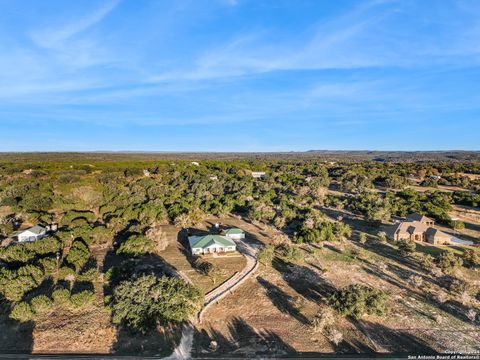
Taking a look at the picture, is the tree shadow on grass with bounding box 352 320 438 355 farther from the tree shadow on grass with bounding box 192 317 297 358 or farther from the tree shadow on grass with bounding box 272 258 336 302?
the tree shadow on grass with bounding box 192 317 297 358

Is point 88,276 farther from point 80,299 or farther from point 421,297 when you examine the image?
point 421,297

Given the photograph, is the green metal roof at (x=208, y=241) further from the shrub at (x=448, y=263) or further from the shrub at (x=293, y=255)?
the shrub at (x=448, y=263)

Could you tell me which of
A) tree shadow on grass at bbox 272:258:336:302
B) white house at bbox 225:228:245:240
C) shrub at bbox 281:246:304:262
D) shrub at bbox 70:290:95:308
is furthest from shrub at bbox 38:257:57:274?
Result: shrub at bbox 281:246:304:262

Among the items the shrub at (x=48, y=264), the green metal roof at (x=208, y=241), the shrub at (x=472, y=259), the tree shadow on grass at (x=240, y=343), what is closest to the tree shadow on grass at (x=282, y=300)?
the tree shadow on grass at (x=240, y=343)

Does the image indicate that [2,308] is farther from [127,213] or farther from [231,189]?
[231,189]

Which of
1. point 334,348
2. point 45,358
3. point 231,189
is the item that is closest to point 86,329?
point 45,358
